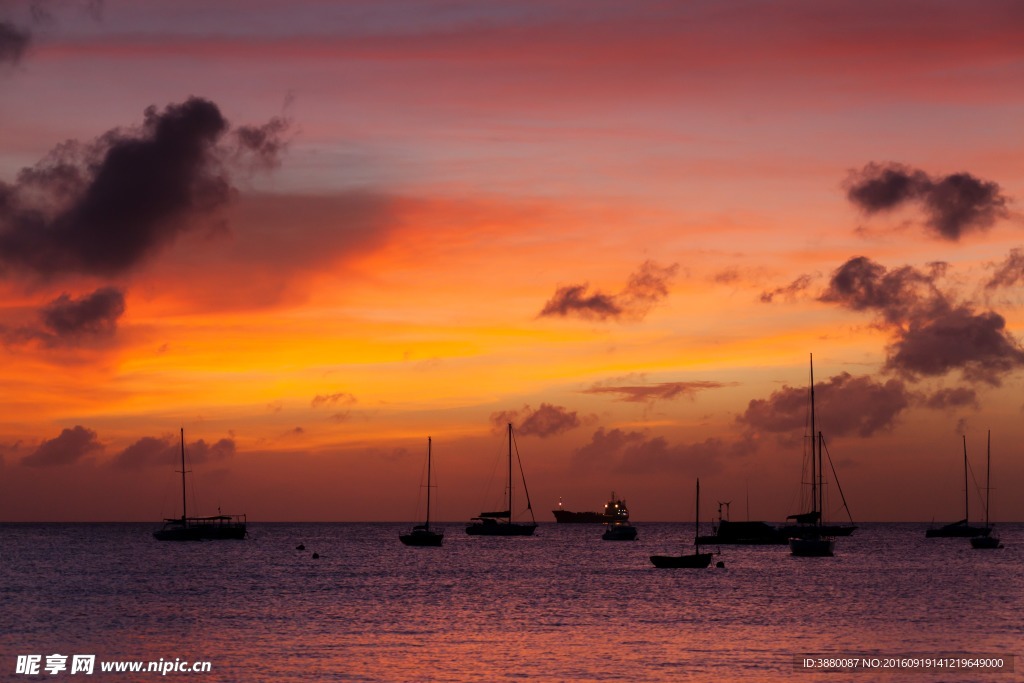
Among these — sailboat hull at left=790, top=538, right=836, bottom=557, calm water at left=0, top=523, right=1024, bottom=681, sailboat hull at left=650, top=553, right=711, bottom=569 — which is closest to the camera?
calm water at left=0, top=523, right=1024, bottom=681

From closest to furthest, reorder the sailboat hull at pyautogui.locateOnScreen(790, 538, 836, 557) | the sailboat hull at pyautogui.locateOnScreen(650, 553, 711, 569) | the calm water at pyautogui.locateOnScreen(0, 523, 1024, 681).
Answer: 1. the calm water at pyautogui.locateOnScreen(0, 523, 1024, 681)
2. the sailboat hull at pyautogui.locateOnScreen(650, 553, 711, 569)
3. the sailboat hull at pyautogui.locateOnScreen(790, 538, 836, 557)

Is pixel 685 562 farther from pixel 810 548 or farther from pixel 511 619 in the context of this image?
pixel 511 619

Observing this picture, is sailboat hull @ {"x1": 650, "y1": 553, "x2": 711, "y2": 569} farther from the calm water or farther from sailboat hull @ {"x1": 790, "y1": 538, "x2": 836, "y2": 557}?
sailboat hull @ {"x1": 790, "y1": 538, "x2": 836, "y2": 557}

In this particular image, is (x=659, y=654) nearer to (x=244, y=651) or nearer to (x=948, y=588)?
(x=244, y=651)

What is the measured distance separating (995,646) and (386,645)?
3616 cm

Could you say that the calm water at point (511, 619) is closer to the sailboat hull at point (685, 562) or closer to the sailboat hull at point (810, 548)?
the sailboat hull at point (685, 562)

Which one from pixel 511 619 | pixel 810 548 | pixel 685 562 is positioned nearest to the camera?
pixel 511 619

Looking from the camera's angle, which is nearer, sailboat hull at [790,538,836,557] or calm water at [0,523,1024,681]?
calm water at [0,523,1024,681]

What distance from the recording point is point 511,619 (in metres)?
87.4

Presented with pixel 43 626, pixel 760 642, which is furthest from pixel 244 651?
pixel 760 642

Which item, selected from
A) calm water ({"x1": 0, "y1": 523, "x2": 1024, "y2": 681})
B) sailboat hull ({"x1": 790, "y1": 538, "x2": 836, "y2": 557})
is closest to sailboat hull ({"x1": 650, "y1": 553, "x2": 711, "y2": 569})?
calm water ({"x1": 0, "y1": 523, "x2": 1024, "y2": 681})

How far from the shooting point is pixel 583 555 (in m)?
194

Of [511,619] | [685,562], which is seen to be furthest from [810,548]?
[511,619]

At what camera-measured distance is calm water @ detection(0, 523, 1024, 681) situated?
63.5 meters
